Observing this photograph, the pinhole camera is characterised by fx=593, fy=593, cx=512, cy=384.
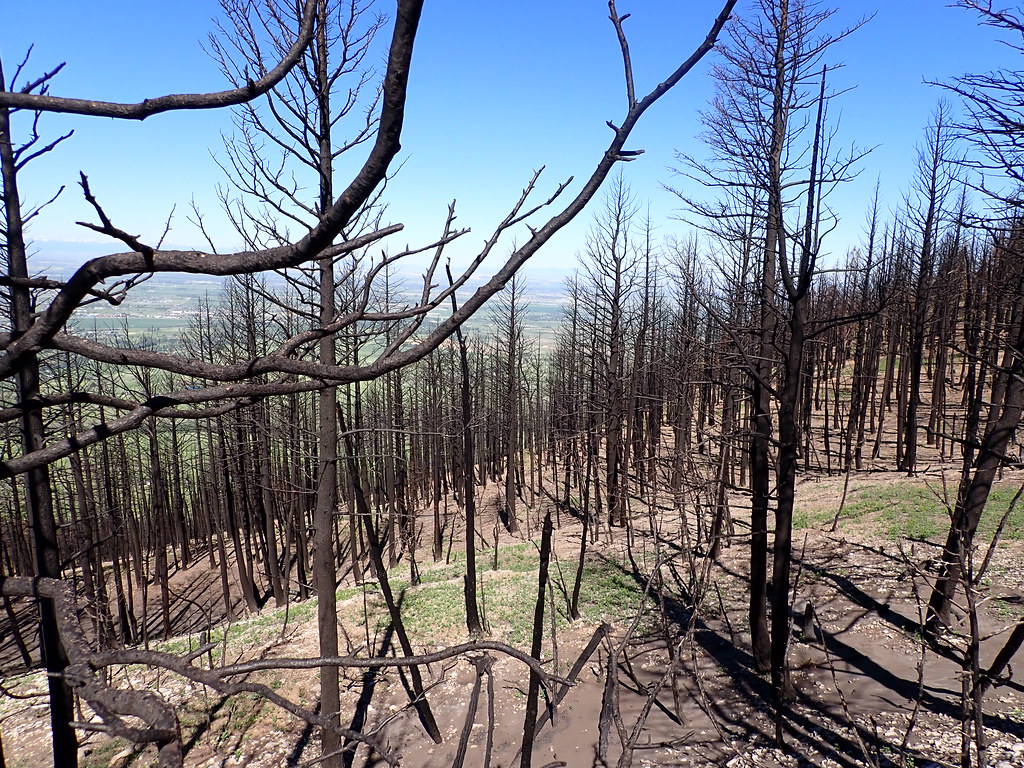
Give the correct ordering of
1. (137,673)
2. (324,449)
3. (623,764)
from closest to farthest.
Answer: (623,764)
(324,449)
(137,673)

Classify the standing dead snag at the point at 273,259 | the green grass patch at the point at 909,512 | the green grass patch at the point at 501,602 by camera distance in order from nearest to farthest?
1. the standing dead snag at the point at 273,259
2. the green grass patch at the point at 501,602
3. the green grass patch at the point at 909,512

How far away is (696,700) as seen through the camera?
787 centimetres

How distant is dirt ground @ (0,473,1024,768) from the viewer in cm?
679

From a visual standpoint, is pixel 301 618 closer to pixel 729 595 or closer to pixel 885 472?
pixel 729 595

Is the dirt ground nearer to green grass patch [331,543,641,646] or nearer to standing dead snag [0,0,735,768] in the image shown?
green grass patch [331,543,641,646]

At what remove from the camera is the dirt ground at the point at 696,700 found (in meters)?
6.79

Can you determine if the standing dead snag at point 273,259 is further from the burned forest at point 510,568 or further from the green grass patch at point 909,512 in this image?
the green grass patch at point 909,512

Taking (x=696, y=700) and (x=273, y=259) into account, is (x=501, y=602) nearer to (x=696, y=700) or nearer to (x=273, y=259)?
(x=696, y=700)

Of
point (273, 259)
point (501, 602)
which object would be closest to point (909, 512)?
point (501, 602)

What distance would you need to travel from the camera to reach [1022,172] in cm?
635

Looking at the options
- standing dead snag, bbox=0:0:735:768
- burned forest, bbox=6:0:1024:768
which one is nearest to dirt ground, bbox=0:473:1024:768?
burned forest, bbox=6:0:1024:768

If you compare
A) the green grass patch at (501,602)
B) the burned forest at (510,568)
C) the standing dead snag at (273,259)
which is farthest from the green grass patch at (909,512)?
the standing dead snag at (273,259)

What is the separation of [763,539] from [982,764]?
4446 millimetres

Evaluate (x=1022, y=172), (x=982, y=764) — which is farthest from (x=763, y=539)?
(x=1022, y=172)
